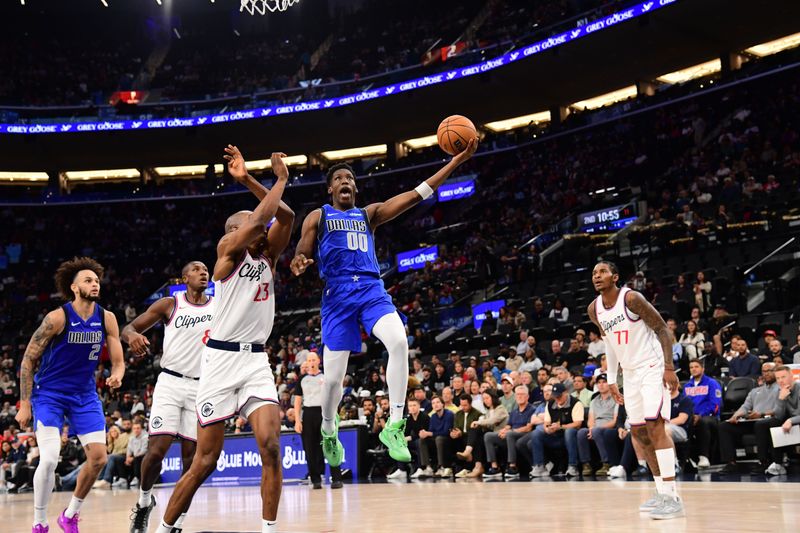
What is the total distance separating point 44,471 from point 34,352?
99cm

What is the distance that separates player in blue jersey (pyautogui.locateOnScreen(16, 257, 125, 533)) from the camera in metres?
7.12

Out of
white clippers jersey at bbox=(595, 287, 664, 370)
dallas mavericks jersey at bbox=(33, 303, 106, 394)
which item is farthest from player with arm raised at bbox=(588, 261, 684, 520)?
dallas mavericks jersey at bbox=(33, 303, 106, 394)

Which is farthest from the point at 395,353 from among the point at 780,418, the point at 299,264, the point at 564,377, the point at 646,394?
the point at 564,377

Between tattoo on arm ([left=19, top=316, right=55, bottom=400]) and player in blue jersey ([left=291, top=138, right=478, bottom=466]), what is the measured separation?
7.90 ft

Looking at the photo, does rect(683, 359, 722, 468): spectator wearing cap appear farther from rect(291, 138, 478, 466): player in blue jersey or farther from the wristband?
rect(291, 138, 478, 466): player in blue jersey

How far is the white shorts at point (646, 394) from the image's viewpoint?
782 cm

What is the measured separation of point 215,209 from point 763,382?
99.4 ft

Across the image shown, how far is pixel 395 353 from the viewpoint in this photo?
643 cm

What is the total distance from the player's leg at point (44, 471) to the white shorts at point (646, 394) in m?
5.09

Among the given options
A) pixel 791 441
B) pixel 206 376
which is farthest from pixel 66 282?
pixel 791 441

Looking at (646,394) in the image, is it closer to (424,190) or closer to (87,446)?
(424,190)

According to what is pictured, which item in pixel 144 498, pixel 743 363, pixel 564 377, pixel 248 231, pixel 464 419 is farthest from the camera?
pixel 464 419

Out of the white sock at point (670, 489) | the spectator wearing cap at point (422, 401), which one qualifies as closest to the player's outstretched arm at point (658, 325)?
the white sock at point (670, 489)

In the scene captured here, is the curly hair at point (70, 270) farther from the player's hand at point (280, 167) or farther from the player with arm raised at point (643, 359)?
the player with arm raised at point (643, 359)
